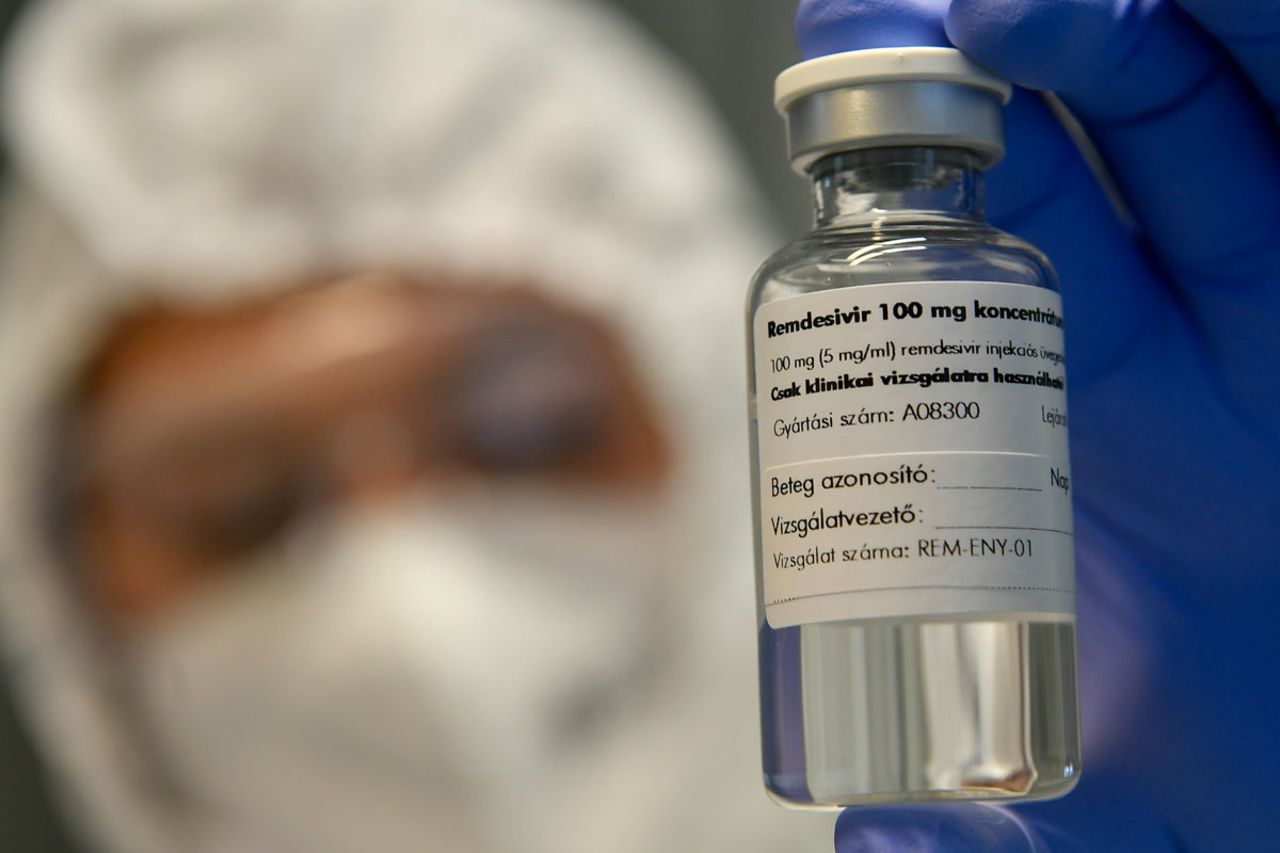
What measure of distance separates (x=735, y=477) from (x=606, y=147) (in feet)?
1.30

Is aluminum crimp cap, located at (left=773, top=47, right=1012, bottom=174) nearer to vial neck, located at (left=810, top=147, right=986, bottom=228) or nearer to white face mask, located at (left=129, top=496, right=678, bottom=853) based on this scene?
vial neck, located at (left=810, top=147, right=986, bottom=228)

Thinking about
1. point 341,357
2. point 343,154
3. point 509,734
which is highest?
point 343,154

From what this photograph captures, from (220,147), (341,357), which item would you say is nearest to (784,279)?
(341,357)

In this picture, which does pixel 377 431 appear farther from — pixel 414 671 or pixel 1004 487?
pixel 1004 487

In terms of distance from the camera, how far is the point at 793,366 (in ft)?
1.67

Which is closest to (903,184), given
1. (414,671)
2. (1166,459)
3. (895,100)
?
(895,100)

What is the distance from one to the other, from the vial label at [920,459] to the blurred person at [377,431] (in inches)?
37.4

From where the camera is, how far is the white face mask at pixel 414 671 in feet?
4.59

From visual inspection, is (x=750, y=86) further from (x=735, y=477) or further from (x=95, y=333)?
(x=95, y=333)

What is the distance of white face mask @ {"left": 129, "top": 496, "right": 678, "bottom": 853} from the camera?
1.40 metres

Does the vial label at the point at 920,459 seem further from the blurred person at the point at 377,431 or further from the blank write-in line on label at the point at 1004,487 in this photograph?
the blurred person at the point at 377,431

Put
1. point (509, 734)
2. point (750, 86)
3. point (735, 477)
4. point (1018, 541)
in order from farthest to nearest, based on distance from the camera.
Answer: point (750, 86)
point (735, 477)
point (509, 734)
point (1018, 541)

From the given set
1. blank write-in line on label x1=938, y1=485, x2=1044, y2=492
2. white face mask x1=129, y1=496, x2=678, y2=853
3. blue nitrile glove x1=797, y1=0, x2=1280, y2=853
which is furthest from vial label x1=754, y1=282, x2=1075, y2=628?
white face mask x1=129, y1=496, x2=678, y2=853

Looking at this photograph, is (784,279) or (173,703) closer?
(784,279)
